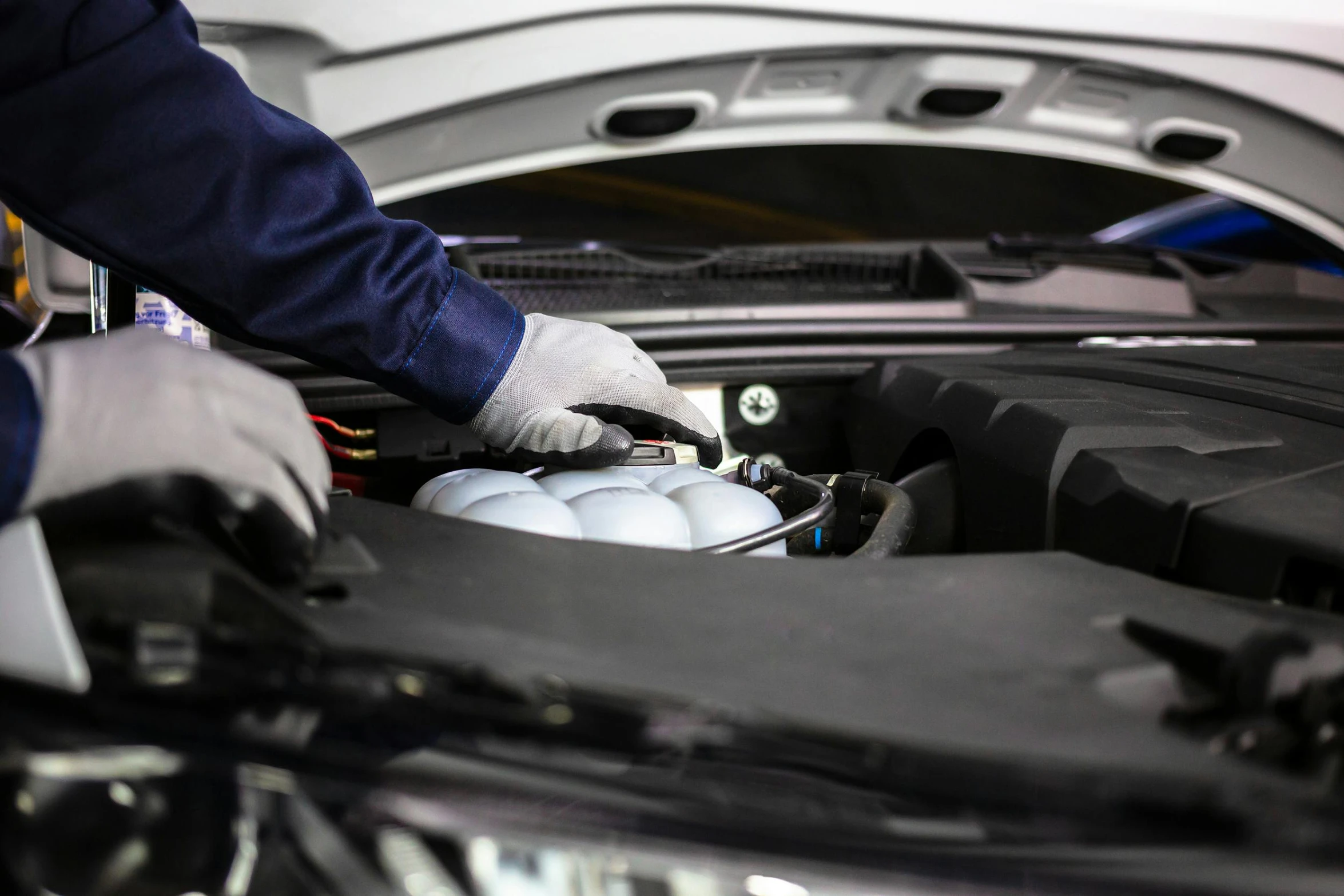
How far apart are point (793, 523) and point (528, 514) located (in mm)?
232

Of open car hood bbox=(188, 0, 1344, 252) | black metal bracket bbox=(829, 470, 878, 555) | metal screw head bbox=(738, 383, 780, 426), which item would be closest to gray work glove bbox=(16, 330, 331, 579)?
black metal bracket bbox=(829, 470, 878, 555)

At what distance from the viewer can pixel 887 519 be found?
0.95 metres

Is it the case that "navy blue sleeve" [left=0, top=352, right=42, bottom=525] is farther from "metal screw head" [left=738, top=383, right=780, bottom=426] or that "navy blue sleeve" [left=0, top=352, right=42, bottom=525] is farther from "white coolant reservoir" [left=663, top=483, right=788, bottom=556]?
"metal screw head" [left=738, top=383, right=780, bottom=426]

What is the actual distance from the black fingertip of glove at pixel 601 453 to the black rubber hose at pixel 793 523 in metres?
0.18

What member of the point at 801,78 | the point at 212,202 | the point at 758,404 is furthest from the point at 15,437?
the point at 801,78

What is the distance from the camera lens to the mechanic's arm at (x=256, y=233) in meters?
0.82

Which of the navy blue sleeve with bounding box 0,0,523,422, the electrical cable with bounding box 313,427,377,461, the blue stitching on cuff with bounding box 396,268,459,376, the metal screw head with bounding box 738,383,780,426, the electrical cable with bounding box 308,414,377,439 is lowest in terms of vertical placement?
the electrical cable with bounding box 313,427,377,461

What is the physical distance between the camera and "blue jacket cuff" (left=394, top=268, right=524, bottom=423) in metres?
1.02

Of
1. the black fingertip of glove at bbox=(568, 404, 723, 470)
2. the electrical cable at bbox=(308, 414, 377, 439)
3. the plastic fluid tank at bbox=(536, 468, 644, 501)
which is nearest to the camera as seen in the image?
the plastic fluid tank at bbox=(536, 468, 644, 501)

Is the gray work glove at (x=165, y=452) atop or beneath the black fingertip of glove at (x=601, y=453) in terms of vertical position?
atop

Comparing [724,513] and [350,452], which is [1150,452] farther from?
[350,452]

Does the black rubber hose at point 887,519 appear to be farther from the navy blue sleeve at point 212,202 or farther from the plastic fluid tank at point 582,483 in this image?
the navy blue sleeve at point 212,202

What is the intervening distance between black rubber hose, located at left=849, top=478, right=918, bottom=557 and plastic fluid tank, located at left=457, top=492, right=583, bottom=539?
243mm

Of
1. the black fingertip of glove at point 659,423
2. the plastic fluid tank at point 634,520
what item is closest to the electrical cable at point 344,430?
the black fingertip of glove at point 659,423
